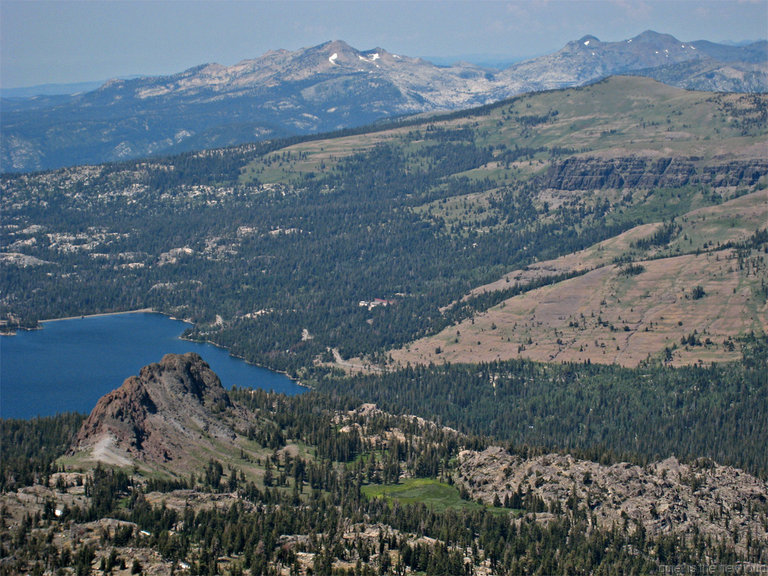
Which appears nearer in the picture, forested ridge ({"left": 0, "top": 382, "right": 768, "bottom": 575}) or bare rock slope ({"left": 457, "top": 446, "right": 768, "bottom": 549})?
forested ridge ({"left": 0, "top": 382, "right": 768, "bottom": 575})

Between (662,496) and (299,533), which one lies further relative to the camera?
(662,496)

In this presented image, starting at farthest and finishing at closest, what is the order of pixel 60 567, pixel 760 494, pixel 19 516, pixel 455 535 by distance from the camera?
1. pixel 760 494
2. pixel 455 535
3. pixel 19 516
4. pixel 60 567

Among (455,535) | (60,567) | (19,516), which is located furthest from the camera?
(455,535)

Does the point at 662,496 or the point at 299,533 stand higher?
the point at 299,533

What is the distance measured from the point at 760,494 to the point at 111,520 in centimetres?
10562

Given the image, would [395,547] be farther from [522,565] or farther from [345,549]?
[522,565]

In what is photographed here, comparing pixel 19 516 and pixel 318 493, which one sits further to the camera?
pixel 318 493

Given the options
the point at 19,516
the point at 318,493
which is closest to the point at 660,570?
the point at 318,493

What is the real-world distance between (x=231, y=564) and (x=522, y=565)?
1621 inches

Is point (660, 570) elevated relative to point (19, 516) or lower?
lower

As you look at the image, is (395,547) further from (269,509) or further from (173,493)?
(173,493)

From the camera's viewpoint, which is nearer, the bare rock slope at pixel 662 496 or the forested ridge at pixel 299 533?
the forested ridge at pixel 299 533

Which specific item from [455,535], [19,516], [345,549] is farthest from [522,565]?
[19,516]

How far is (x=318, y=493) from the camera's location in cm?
19338
